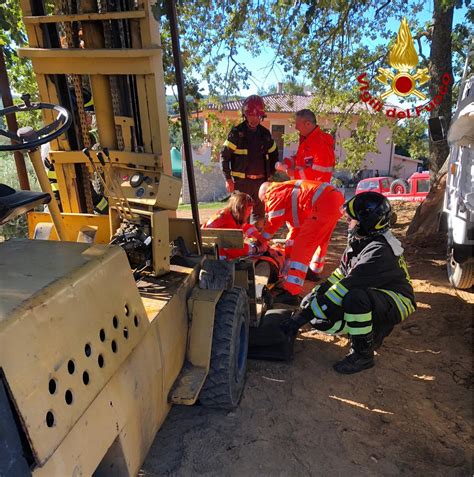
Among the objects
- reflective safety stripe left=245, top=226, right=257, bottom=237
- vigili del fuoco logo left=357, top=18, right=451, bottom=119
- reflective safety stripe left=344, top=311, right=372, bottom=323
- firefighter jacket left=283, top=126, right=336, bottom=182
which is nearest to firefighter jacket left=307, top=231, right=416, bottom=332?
reflective safety stripe left=344, top=311, right=372, bottom=323

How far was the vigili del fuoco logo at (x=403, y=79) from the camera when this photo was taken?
7641 millimetres

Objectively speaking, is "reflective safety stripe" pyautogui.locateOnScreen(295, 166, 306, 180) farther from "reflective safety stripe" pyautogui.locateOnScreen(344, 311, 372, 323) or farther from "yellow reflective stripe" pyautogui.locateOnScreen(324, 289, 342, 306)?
"reflective safety stripe" pyautogui.locateOnScreen(344, 311, 372, 323)

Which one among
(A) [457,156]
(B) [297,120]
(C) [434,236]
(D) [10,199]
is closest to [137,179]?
(D) [10,199]

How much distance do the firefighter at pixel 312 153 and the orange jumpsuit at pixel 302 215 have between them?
1.89 ft

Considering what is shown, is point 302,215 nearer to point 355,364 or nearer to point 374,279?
point 374,279

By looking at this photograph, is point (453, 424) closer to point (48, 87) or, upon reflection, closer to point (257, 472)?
point (257, 472)

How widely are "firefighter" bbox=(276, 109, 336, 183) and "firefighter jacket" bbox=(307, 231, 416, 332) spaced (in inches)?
73.2

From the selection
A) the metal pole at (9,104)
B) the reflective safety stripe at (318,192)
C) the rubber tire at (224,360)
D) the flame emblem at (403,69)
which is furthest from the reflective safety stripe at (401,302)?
the flame emblem at (403,69)

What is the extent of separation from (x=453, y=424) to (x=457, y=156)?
3.46 meters

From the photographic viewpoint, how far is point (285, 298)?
4.77m

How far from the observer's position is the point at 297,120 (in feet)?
17.7

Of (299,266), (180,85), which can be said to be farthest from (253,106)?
(180,85)

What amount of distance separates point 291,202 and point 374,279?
1.63 m

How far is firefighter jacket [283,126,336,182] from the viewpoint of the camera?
5.29 meters
